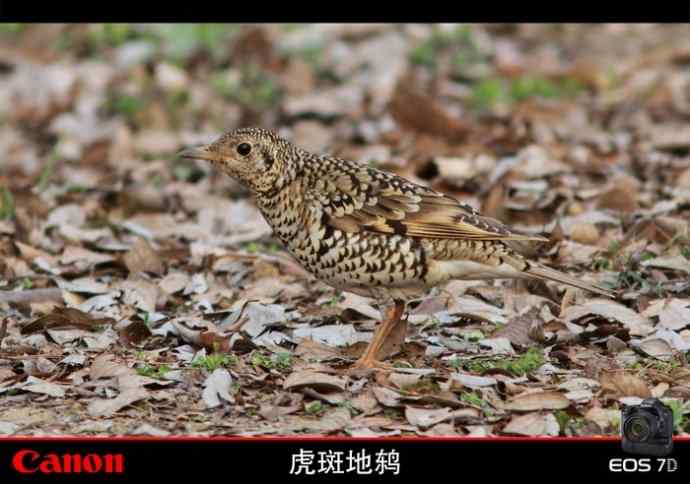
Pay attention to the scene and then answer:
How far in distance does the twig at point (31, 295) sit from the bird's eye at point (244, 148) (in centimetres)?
186

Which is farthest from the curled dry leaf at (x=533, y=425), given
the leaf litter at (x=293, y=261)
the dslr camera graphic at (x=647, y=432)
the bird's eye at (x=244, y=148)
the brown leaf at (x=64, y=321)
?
the brown leaf at (x=64, y=321)

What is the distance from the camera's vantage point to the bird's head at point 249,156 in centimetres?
735

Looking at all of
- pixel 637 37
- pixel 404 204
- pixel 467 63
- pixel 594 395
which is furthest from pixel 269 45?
Answer: pixel 594 395

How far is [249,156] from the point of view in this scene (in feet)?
24.2

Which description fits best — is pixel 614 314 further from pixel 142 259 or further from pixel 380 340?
pixel 142 259

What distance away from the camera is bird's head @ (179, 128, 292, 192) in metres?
7.35

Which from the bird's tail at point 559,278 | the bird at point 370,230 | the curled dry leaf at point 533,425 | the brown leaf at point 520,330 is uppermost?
the bird at point 370,230

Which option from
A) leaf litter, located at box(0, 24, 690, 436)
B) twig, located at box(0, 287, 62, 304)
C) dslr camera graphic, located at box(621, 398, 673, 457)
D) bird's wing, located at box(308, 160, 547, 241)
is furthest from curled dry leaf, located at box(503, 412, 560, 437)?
twig, located at box(0, 287, 62, 304)

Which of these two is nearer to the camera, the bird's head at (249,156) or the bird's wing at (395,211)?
the bird's wing at (395,211)

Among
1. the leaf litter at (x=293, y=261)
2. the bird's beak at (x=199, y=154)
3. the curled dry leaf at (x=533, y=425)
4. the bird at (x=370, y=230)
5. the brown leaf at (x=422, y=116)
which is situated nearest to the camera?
the curled dry leaf at (x=533, y=425)

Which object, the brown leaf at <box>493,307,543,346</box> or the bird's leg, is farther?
the brown leaf at <box>493,307,543,346</box>

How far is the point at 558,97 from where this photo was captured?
14281 mm

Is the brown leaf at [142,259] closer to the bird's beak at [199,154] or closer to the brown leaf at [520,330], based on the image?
the bird's beak at [199,154]

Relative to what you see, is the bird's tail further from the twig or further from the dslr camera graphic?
the twig
